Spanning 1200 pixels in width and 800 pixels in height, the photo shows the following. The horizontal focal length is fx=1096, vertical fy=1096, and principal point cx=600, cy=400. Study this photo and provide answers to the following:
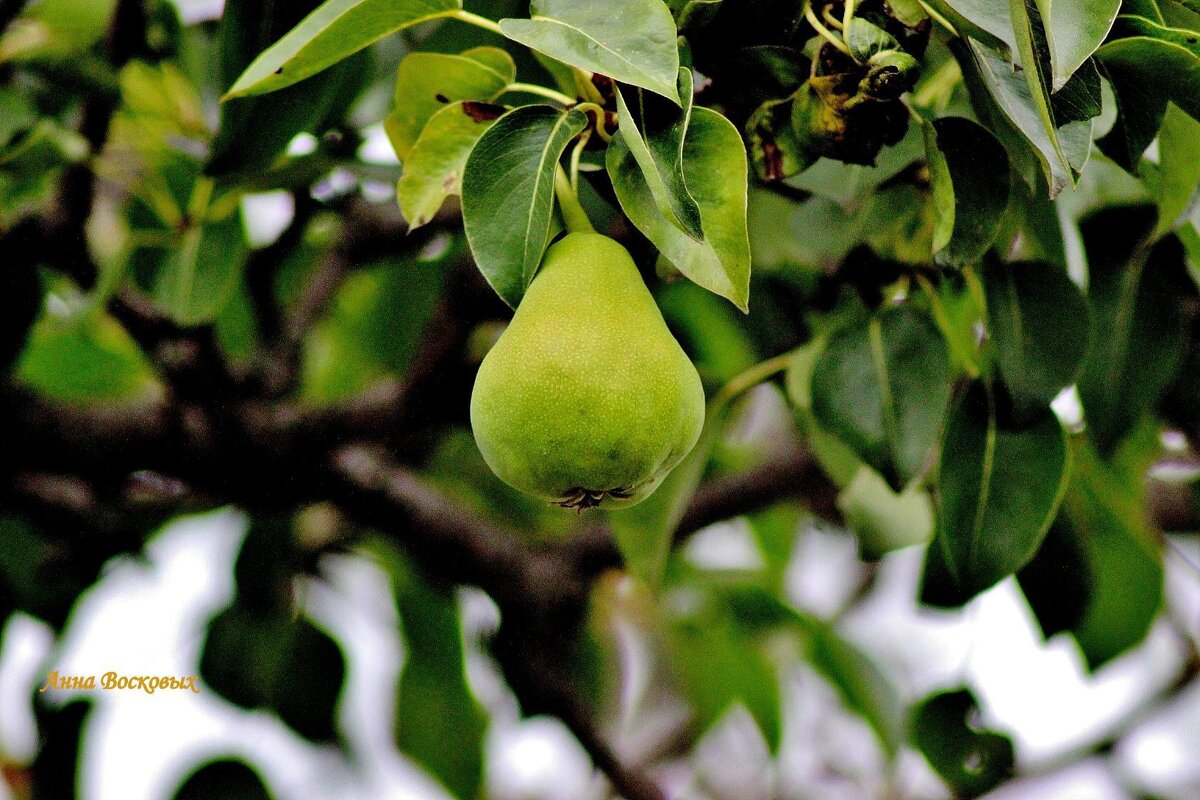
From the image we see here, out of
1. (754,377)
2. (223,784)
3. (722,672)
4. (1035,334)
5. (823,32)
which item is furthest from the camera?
(722,672)

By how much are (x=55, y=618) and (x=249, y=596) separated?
0.20m

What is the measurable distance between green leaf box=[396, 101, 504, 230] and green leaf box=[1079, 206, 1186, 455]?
46cm

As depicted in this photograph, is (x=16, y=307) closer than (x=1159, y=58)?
No

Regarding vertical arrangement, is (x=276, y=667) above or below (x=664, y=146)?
below

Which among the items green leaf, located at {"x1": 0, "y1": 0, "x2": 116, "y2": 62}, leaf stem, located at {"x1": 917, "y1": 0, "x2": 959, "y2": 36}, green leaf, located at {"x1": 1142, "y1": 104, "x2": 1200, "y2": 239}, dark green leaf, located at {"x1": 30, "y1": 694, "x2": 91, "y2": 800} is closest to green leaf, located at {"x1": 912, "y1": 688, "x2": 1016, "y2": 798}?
green leaf, located at {"x1": 1142, "y1": 104, "x2": 1200, "y2": 239}

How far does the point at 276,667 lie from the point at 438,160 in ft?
2.59

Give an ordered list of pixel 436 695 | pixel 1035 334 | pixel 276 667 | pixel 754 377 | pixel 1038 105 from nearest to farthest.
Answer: pixel 1038 105, pixel 1035 334, pixel 754 377, pixel 276 667, pixel 436 695

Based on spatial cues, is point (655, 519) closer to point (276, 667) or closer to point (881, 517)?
point (881, 517)

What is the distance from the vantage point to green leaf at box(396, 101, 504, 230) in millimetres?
580

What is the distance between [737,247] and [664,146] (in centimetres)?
5

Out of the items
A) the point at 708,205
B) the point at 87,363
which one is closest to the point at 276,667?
the point at 87,363

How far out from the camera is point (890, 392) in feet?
2.34

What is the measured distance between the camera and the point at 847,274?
2.61 ft

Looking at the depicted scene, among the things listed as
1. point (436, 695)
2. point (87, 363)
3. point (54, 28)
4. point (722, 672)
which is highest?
point (54, 28)
